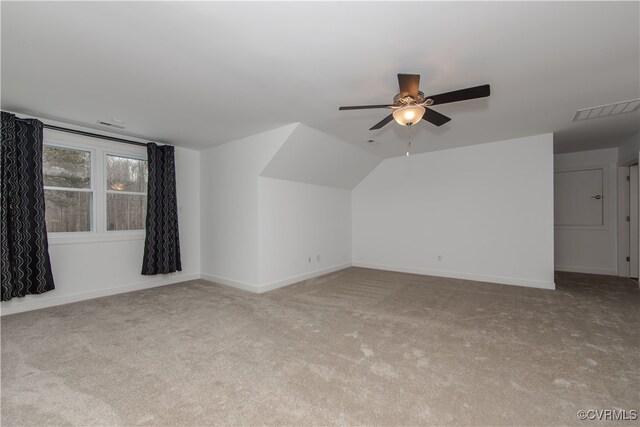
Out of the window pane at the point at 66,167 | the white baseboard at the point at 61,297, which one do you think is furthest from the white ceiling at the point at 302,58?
the white baseboard at the point at 61,297

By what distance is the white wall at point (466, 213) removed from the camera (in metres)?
4.34

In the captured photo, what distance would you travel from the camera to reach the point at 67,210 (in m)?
3.71

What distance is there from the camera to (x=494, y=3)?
1615 millimetres

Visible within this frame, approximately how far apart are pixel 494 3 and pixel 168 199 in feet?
14.8

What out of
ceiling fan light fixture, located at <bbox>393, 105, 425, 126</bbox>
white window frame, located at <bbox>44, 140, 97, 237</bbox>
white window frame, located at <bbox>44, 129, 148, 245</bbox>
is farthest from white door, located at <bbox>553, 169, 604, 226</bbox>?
white window frame, located at <bbox>44, 140, 97, 237</bbox>

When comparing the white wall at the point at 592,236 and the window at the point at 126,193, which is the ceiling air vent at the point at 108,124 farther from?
the white wall at the point at 592,236

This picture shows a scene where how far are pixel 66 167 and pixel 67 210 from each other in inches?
22.6

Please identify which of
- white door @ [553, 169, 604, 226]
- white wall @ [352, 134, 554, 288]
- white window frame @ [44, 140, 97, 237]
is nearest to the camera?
white window frame @ [44, 140, 97, 237]

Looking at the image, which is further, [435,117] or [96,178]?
[96,178]

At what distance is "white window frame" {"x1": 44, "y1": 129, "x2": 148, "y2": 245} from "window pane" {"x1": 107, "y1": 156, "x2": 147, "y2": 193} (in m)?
0.08

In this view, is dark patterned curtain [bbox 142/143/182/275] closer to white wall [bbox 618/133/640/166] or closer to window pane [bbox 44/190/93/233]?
window pane [bbox 44/190/93/233]

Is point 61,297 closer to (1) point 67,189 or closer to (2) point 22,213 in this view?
(2) point 22,213

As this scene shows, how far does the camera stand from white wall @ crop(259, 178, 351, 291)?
4.25 m

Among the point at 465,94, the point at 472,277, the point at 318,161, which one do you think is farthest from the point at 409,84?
the point at 472,277
